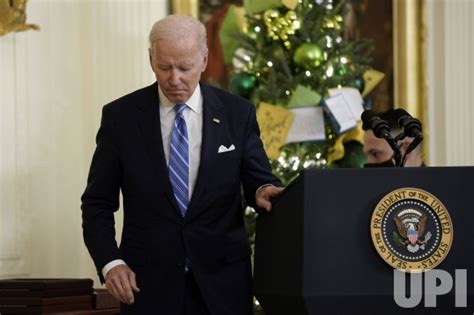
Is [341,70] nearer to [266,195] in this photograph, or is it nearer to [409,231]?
[266,195]

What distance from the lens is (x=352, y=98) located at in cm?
684

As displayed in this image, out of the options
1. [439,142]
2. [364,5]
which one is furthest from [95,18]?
[439,142]

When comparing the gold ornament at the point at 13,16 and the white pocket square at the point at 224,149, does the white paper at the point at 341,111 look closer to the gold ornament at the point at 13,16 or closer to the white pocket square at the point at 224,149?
the gold ornament at the point at 13,16

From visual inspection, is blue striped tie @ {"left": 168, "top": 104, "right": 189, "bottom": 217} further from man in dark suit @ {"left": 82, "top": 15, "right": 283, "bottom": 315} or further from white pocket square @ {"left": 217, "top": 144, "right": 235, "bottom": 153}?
white pocket square @ {"left": 217, "top": 144, "right": 235, "bottom": 153}

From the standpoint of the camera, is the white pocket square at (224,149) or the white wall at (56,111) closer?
the white pocket square at (224,149)

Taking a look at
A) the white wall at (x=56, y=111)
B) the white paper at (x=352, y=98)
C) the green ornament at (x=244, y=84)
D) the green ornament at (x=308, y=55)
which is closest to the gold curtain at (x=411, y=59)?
the white paper at (x=352, y=98)

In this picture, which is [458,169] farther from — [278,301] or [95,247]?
[95,247]

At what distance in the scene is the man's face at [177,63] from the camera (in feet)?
11.9

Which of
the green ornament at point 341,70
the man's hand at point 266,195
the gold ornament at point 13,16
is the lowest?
the man's hand at point 266,195

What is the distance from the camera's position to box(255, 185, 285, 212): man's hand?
141 inches

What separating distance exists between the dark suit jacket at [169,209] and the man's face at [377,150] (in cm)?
194

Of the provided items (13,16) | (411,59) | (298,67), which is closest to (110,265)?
(13,16)

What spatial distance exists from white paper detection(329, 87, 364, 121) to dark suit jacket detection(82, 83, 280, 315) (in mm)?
3044

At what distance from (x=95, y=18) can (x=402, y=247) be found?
3.46 meters
